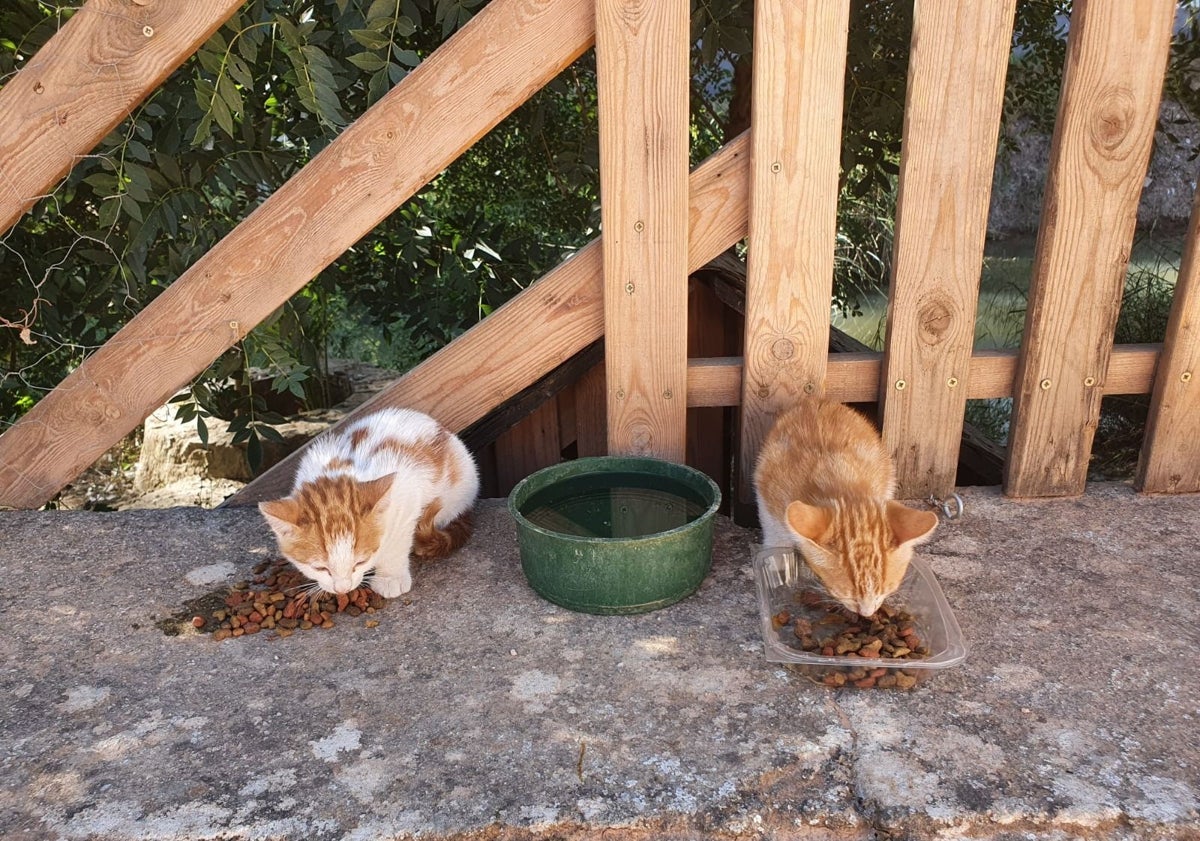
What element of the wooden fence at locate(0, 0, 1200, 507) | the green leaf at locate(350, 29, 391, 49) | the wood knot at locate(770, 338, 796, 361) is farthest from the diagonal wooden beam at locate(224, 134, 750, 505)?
the green leaf at locate(350, 29, 391, 49)

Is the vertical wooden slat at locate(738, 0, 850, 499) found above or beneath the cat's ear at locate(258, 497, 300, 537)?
above

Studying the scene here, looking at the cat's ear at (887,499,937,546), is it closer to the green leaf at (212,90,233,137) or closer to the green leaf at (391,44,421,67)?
the green leaf at (391,44,421,67)

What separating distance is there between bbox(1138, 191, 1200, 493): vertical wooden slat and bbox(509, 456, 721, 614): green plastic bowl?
58.4 inches

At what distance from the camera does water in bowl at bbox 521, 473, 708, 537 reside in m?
2.60

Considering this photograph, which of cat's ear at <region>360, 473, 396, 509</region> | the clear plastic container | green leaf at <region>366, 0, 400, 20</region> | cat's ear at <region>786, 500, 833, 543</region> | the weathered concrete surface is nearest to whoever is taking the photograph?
the weathered concrete surface

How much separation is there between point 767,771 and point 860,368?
142 cm

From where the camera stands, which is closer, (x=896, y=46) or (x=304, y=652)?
(x=304, y=652)

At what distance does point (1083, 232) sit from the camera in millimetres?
2564

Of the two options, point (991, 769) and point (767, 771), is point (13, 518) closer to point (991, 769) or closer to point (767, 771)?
point (767, 771)

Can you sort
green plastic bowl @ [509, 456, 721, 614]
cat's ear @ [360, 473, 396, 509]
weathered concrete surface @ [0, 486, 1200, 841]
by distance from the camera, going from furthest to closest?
cat's ear @ [360, 473, 396, 509] → green plastic bowl @ [509, 456, 721, 614] → weathered concrete surface @ [0, 486, 1200, 841]

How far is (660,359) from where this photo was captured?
2719mm

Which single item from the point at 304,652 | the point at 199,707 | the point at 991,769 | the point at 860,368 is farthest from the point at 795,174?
the point at 199,707

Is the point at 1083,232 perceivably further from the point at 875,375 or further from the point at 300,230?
the point at 300,230

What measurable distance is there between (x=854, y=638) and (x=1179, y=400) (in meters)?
1.46
